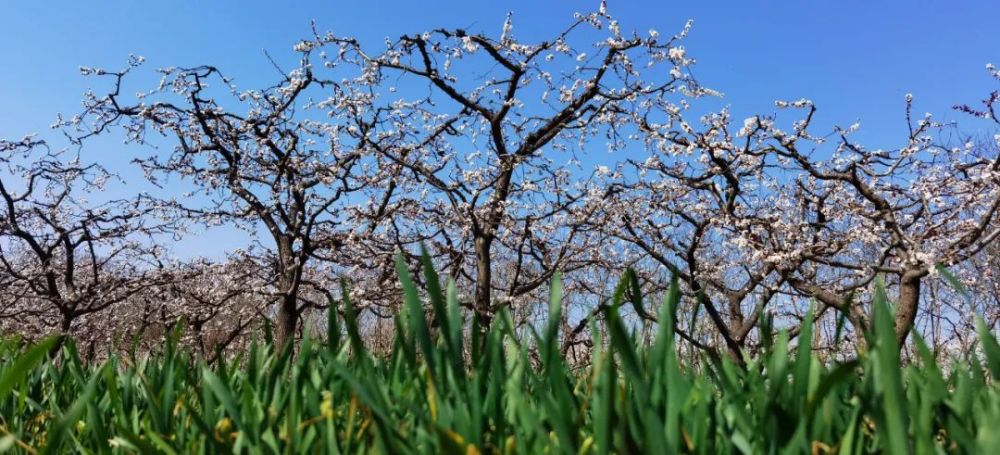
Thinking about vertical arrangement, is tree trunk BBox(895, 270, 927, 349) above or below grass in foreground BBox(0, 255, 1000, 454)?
above

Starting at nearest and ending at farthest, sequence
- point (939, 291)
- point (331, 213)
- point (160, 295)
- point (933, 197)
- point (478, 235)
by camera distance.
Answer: point (933, 197)
point (478, 235)
point (331, 213)
point (160, 295)
point (939, 291)

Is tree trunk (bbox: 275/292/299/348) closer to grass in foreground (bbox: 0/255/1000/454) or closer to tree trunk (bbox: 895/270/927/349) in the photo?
tree trunk (bbox: 895/270/927/349)

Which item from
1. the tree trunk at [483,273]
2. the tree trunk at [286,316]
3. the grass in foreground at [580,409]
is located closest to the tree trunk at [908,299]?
the tree trunk at [483,273]

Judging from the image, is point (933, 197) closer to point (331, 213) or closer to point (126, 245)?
point (331, 213)

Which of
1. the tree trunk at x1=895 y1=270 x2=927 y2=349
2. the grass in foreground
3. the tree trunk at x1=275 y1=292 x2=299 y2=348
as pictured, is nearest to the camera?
the grass in foreground

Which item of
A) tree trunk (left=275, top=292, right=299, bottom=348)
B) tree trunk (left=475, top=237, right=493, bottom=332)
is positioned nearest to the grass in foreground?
tree trunk (left=475, top=237, right=493, bottom=332)

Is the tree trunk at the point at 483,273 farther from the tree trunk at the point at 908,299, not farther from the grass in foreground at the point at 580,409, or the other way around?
the grass in foreground at the point at 580,409

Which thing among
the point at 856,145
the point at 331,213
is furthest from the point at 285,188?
the point at 856,145

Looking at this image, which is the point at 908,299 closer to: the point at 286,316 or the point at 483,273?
the point at 483,273

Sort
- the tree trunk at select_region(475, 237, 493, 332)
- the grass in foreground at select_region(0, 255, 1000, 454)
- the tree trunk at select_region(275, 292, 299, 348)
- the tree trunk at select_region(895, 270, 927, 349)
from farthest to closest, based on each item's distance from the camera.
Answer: the tree trunk at select_region(275, 292, 299, 348) < the tree trunk at select_region(475, 237, 493, 332) < the tree trunk at select_region(895, 270, 927, 349) < the grass in foreground at select_region(0, 255, 1000, 454)

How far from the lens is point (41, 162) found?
1016 centimetres

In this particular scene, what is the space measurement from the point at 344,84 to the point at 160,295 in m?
5.19

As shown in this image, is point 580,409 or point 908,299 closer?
point 580,409

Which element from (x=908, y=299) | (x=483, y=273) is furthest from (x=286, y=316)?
(x=908, y=299)
